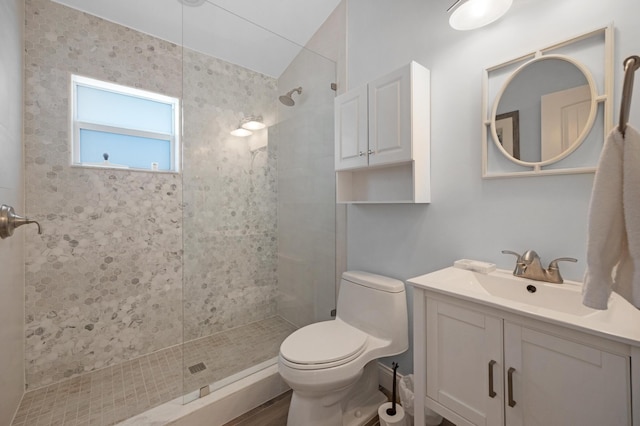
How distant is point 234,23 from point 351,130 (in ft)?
3.80

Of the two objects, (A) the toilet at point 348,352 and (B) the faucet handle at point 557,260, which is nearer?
(B) the faucet handle at point 557,260

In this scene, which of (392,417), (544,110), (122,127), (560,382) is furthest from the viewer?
(122,127)

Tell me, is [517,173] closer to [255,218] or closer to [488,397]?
[488,397]

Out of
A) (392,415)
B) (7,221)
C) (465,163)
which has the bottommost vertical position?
(392,415)

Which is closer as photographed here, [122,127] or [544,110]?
[544,110]

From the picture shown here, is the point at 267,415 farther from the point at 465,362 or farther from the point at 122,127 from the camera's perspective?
the point at 122,127

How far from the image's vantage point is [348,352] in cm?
135

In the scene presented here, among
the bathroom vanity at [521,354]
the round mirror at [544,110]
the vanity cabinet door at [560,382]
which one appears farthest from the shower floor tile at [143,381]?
the round mirror at [544,110]

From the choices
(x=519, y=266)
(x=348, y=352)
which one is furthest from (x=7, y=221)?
(x=519, y=266)

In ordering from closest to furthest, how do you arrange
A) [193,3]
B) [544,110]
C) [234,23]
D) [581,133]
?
1. [581,133]
2. [544,110]
3. [193,3]
4. [234,23]

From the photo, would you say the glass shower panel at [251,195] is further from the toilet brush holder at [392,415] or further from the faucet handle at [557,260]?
the faucet handle at [557,260]

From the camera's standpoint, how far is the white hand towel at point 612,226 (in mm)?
627

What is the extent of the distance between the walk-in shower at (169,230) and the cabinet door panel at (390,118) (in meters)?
0.57

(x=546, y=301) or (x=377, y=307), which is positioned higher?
(x=546, y=301)
